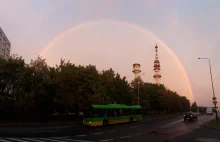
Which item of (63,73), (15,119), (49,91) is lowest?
(15,119)

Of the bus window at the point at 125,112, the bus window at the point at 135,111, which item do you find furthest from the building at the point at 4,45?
the bus window at the point at 125,112

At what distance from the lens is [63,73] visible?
47875mm

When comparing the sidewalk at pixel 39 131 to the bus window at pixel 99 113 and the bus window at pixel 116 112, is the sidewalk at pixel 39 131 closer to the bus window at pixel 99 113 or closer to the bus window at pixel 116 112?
the bus window at pixel 99 113

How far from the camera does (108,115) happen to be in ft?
125

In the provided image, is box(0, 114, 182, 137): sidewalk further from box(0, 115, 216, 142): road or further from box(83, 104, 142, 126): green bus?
box(0, 115, 216, 142): road

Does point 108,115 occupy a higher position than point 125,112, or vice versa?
point 125,112

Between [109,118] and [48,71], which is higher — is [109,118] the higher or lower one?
the lower one

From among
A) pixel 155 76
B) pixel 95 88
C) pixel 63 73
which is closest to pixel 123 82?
pixel 95 88

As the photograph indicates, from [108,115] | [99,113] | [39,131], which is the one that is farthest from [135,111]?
[39,131]

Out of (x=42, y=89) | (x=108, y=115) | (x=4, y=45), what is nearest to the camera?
(x=108, y=115)

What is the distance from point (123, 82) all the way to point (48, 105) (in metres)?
32.2

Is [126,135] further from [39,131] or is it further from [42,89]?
[42,89]

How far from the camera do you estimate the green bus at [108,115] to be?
34.8m

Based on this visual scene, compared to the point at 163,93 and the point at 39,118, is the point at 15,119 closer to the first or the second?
the point at 39,118
